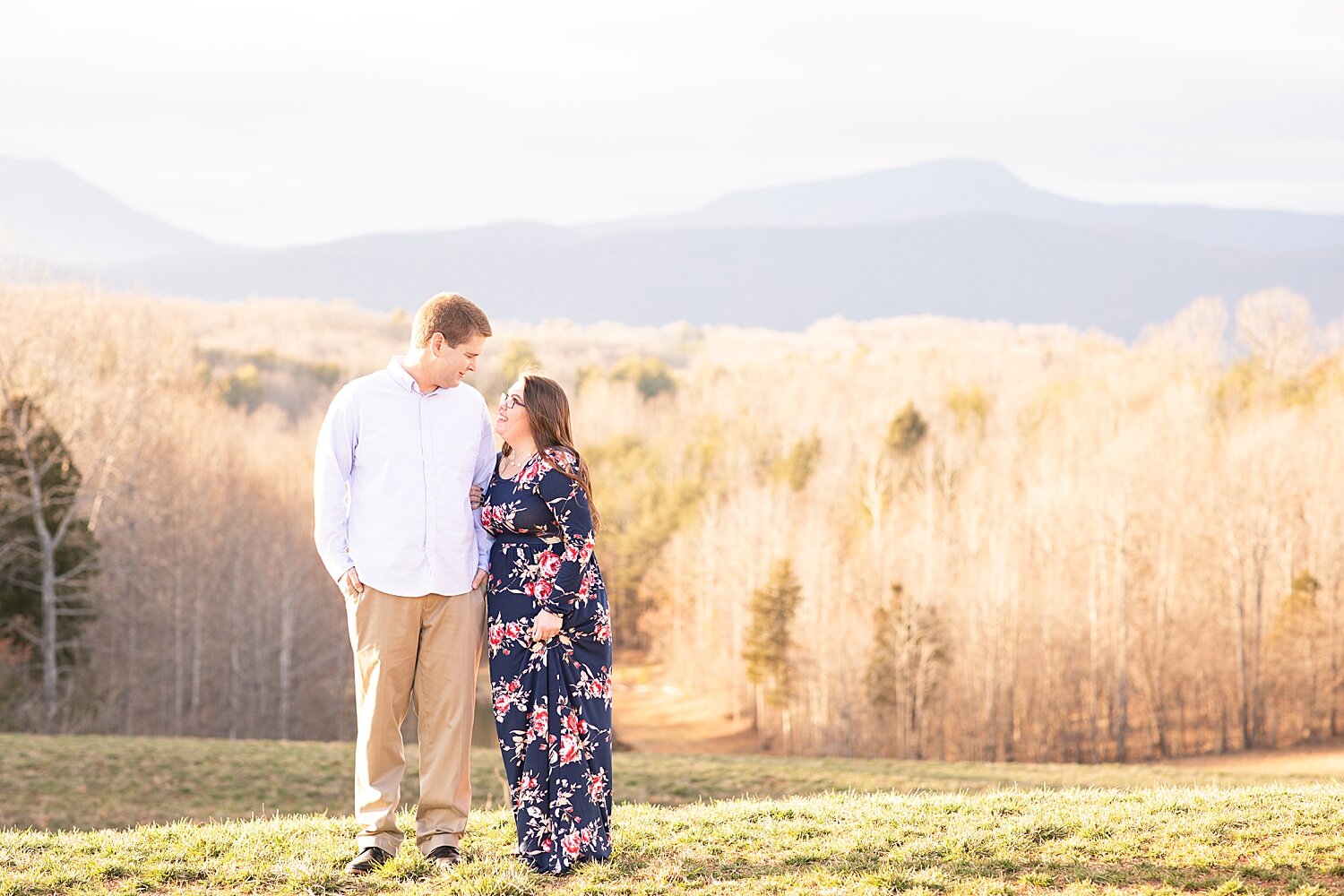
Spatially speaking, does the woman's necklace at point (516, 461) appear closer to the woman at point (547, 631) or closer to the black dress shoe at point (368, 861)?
the woman at point (547, 631)

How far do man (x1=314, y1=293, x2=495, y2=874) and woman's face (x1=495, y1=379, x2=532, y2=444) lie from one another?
0.64 feet

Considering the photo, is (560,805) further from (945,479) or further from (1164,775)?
(945,479)

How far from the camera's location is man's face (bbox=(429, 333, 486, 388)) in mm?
5879

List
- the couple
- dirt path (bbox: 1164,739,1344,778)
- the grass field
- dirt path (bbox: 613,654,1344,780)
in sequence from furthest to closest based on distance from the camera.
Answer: dirt path (bbox: 613,654,1344,780) → dirt path (bbox: 1164,739,1344,778) → the couple → the grass field

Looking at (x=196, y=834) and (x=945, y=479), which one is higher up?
(x=945, y=479)

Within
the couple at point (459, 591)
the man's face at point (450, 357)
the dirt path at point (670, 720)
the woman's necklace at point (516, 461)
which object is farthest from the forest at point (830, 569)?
the man's face at point (450, 357)

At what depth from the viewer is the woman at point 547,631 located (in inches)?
235

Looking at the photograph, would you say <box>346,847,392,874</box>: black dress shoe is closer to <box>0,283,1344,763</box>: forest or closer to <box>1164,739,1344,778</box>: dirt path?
<box>0,283,1344,763</box>: forest

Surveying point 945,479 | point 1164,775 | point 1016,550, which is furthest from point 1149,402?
point 1164,775

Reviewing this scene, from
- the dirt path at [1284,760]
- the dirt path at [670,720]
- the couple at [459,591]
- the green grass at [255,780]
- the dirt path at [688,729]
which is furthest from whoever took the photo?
the dirt path at [670,720]

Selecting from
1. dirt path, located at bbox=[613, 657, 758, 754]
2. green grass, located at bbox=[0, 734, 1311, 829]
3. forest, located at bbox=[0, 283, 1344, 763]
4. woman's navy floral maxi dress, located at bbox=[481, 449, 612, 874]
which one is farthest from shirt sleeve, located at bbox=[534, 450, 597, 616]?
dirt path, located at bbox=[613, 657, 758, 754]

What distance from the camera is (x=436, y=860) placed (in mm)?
5902

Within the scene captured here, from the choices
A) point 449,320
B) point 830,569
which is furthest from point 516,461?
point 830,569

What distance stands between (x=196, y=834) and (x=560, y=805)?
224cm
